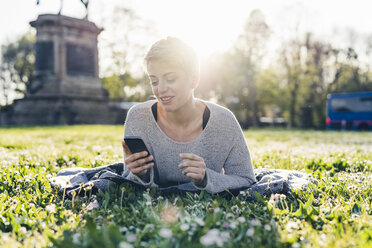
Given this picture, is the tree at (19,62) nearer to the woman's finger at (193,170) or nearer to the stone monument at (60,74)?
the stone monument at (60,74)

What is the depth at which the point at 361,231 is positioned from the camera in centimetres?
232

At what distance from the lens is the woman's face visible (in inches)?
127

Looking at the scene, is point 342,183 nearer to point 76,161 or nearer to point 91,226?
point 91,226

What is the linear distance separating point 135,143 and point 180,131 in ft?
2.51

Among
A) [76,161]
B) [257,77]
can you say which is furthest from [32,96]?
[257,77]

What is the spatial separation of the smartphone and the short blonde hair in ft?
2.61

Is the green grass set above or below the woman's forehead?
below

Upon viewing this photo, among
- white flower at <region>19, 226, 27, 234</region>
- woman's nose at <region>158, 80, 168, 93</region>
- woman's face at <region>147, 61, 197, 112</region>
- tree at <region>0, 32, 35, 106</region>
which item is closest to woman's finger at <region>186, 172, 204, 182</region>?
woman's face at <region>147, 61, 197, 112</region>

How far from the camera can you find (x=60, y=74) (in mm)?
24312

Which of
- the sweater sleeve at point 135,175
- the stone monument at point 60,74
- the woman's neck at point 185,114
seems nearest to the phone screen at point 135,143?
the sweater sleeve at point 135,175

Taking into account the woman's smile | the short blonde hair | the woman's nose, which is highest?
the short blonde hair

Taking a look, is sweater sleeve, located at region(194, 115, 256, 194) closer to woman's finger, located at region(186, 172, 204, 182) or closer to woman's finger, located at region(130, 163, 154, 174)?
woman's finger, located at region(186, 172, 204, 182)

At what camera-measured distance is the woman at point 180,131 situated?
322cm

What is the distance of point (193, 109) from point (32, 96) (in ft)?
77.8
